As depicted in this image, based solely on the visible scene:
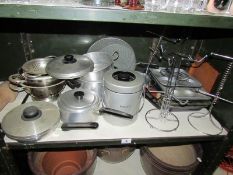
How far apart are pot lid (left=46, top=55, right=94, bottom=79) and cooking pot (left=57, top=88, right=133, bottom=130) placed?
11cm

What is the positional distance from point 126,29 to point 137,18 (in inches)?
22.8

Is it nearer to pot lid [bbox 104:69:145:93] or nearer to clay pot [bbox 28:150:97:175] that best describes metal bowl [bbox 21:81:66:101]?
pot lid [bbox 104:69:145:93]

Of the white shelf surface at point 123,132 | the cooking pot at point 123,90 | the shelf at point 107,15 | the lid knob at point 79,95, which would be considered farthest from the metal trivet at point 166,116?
the lid knob at point 79,95

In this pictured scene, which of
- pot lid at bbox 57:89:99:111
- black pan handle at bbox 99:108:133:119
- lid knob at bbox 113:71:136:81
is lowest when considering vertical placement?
black pan handle at bbox 99:108:133:119

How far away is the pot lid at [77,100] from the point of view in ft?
3.37

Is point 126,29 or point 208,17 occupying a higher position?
point 208,17

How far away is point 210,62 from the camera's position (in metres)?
1.37

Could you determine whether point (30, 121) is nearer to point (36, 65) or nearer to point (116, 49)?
point (36, 65)

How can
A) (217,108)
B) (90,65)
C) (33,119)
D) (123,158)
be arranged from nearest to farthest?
(33,119) < (90,65) < (217,108) < (123,158)

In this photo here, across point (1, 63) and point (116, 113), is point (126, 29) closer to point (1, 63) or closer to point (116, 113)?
point (116, 113)

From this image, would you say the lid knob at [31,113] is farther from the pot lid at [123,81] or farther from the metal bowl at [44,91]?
the pot lid at [123,81]

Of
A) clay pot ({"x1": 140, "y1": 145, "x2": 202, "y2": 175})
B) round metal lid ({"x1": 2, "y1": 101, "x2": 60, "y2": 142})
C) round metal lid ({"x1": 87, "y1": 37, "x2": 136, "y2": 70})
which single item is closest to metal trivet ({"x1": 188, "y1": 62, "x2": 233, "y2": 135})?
clay pot ({"x1": 140, "y1": 145, "x2": 202, "y2": 175})

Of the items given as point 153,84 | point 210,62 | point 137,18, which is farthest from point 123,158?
point 137,18

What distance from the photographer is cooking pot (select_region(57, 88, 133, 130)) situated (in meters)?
1.02
